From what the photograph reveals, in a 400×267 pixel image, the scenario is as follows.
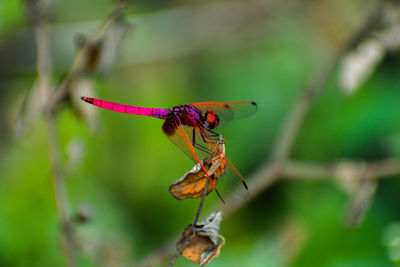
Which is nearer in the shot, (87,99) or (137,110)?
(87,99)

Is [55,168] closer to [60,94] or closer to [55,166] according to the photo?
[55,166]

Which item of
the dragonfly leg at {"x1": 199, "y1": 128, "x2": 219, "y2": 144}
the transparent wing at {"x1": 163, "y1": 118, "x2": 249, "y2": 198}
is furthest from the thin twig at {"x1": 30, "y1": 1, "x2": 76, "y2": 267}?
the dragonfly leg at {"x1": 199, "y1": 128, "x2": 219, "y2": 144}

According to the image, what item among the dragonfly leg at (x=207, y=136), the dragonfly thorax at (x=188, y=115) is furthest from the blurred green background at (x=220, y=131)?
the dragonfly leg at (x=207, y=136)

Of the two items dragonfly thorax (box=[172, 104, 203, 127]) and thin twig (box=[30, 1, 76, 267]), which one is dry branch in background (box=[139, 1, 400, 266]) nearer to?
thin twig (box=[30, 1, 76, 267])

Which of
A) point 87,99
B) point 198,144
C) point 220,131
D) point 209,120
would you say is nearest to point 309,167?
point 220,131

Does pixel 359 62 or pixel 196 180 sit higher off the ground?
pixel 359 62
